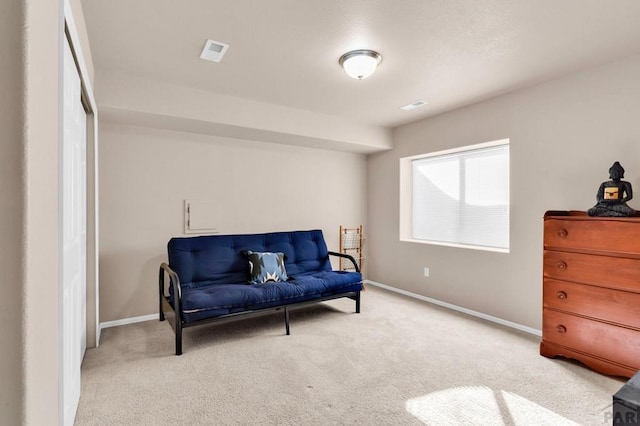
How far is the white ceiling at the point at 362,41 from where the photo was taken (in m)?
2.08

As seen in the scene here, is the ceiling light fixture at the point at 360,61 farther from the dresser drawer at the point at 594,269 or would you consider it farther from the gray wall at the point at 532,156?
the dresser drawer at the point at 594,269

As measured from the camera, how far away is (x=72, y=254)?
1.99 m

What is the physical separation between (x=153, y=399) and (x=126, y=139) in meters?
2.64

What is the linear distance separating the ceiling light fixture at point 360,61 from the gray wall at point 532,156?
1.71 metres

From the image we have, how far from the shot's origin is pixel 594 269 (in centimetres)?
252

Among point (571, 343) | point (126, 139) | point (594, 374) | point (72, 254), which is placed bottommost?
point (594, 374)

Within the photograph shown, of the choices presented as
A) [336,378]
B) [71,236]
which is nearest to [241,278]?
[336,378]

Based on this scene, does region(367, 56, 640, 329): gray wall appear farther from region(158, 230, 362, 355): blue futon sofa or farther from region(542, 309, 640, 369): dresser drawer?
region(158, 230, 362, 355): blue futon sofa

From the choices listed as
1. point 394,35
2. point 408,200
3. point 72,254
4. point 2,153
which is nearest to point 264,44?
point 394,35

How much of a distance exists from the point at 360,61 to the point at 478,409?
8.36 ft

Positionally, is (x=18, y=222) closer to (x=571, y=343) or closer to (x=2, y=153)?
(x=2, y=153)

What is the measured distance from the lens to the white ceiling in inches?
81.7

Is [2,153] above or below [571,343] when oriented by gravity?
above

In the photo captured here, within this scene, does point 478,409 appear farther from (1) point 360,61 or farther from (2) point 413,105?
(2) point 413,105
